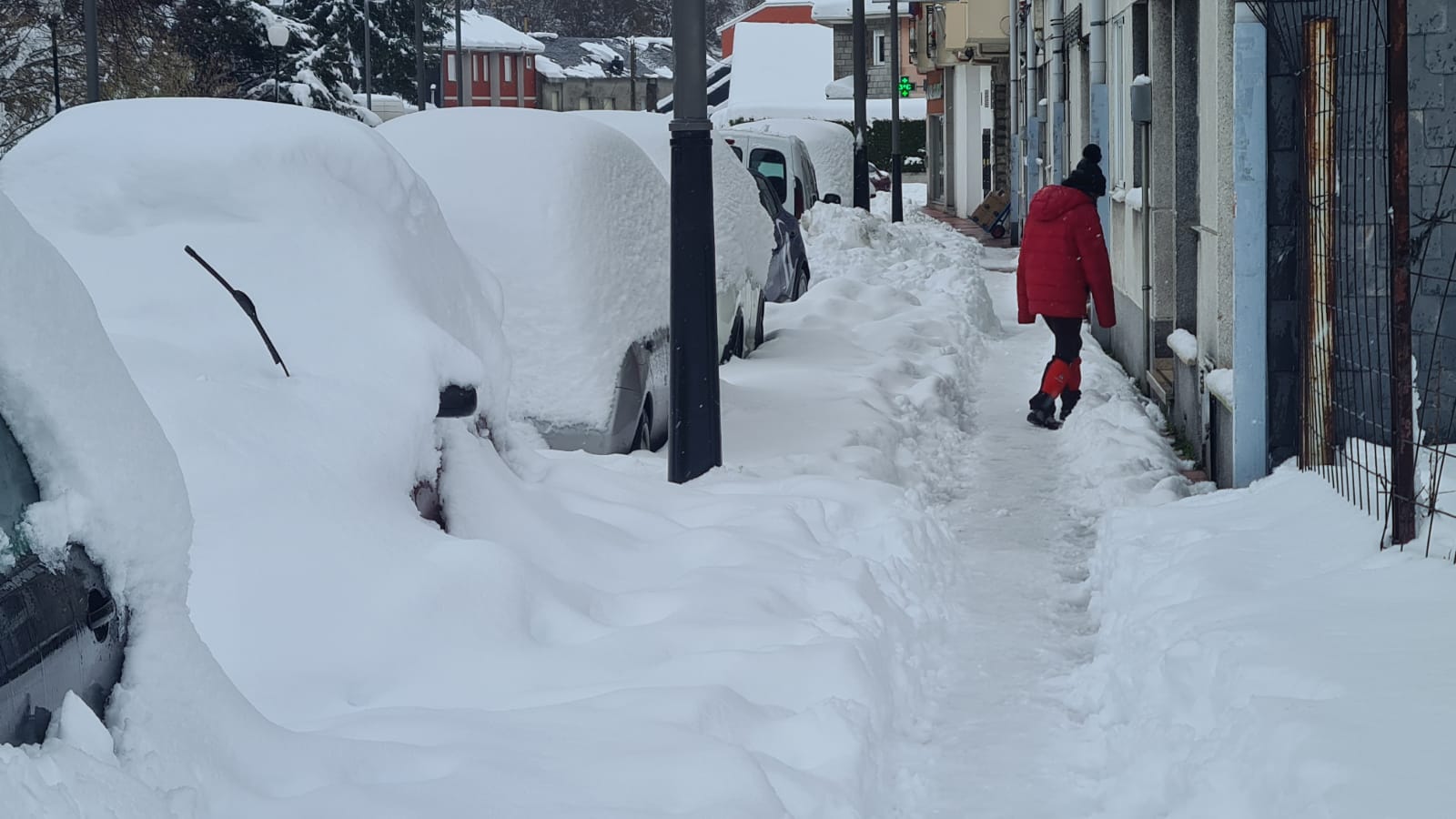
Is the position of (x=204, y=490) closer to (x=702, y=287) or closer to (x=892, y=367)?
(x=702, y=287)

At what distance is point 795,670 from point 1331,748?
1645 mm

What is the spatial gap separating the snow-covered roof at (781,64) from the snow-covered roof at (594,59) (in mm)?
36338

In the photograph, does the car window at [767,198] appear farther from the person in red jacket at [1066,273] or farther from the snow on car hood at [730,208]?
the person in red jacket at [1066,273]

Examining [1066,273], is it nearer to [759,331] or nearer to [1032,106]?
[759,331]

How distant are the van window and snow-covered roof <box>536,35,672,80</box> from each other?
271ft

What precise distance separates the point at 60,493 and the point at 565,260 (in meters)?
5.20

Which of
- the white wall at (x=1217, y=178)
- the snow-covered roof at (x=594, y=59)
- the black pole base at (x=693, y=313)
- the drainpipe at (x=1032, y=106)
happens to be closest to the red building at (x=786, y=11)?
the snow-covered roof at (x=594, y=59)

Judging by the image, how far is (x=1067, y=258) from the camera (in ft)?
34.3

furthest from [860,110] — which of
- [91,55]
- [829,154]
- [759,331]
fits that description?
[759,331]

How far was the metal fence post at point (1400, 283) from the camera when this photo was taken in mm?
5492

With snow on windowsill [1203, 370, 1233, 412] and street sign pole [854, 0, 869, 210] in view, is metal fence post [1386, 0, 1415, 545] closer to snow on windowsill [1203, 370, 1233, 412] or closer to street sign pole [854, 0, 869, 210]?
snow on windowsill [1203, 370, 1233, 412]

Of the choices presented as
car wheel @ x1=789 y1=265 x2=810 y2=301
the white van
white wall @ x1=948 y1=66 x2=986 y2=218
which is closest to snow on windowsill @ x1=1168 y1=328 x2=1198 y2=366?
car wheel @ x1=789 y1=265 x2=810 y2=301

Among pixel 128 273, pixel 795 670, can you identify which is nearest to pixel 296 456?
pixel 128 273

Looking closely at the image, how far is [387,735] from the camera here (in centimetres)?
399
